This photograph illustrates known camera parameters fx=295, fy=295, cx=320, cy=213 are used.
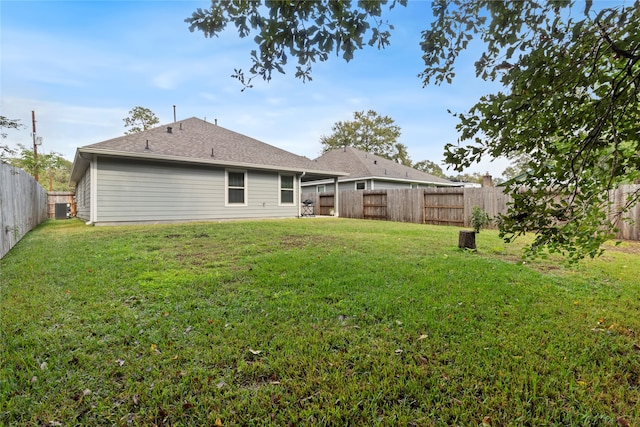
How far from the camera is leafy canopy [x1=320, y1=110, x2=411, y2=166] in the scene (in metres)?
33.9

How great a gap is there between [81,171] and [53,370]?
44.7 feet

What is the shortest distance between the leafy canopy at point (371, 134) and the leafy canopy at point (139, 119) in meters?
19.0

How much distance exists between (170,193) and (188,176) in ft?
2.79

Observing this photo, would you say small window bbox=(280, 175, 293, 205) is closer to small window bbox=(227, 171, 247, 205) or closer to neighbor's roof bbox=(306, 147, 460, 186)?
small window bbox=(227, 171, 247, 205)

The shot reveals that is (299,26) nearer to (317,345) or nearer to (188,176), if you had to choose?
(317,345)

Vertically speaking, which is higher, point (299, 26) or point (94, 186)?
point (299, 26)

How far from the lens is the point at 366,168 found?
63.7 feet

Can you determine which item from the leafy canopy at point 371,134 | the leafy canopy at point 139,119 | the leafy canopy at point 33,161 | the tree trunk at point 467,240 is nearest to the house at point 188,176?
the tree trunk at point 467,240

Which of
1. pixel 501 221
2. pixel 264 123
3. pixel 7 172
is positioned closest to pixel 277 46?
pixel 501 221

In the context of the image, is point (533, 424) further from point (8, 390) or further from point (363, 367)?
point (8, 390)

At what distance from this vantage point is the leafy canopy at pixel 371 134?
3394cm

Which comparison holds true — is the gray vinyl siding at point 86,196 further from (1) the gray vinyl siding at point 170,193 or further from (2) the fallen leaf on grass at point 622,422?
(2) the fallen leaf on grass at point 622,422

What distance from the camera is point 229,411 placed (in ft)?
5.02

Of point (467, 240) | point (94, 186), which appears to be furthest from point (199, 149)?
point (467, 240)
